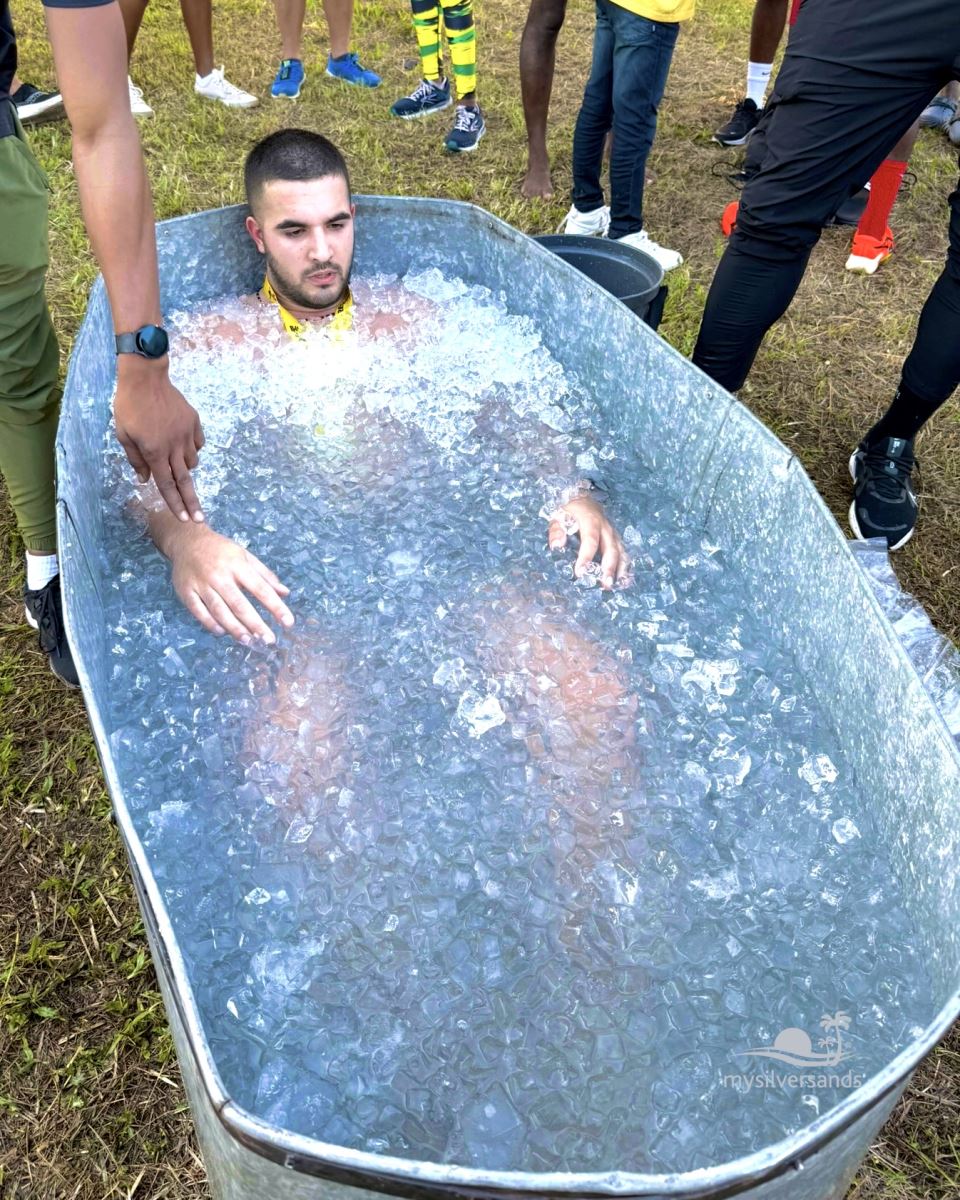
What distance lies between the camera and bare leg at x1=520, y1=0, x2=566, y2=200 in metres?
3.19

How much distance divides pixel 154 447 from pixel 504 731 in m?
0.70

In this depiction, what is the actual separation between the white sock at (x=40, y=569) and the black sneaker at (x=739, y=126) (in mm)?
3436

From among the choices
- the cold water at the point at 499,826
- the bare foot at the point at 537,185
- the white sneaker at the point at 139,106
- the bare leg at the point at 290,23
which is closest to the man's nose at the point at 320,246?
the cold water at the point at 499,826

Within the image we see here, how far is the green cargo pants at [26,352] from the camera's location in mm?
1494

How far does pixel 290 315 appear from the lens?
221 centimetres

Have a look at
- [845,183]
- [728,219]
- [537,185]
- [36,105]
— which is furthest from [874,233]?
[36,105]

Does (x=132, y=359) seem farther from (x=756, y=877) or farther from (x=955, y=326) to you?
(x=955, y=326)

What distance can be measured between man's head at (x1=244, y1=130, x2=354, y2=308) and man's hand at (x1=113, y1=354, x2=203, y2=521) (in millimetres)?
765

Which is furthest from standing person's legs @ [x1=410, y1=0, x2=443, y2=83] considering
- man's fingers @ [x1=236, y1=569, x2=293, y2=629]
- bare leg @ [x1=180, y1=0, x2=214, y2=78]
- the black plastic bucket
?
man's fingers @ [x1=236, y1=569, x2=293, y2=629]

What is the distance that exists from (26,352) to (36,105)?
2.80 m

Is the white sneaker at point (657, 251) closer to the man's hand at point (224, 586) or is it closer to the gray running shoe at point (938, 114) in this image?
the gray running shoe at point (938, 114)

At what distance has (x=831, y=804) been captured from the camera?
4.74ft

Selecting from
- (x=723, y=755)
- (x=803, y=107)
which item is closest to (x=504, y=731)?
(x=723, y=755)

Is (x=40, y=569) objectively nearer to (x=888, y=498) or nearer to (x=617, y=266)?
(x=617, y=266)
